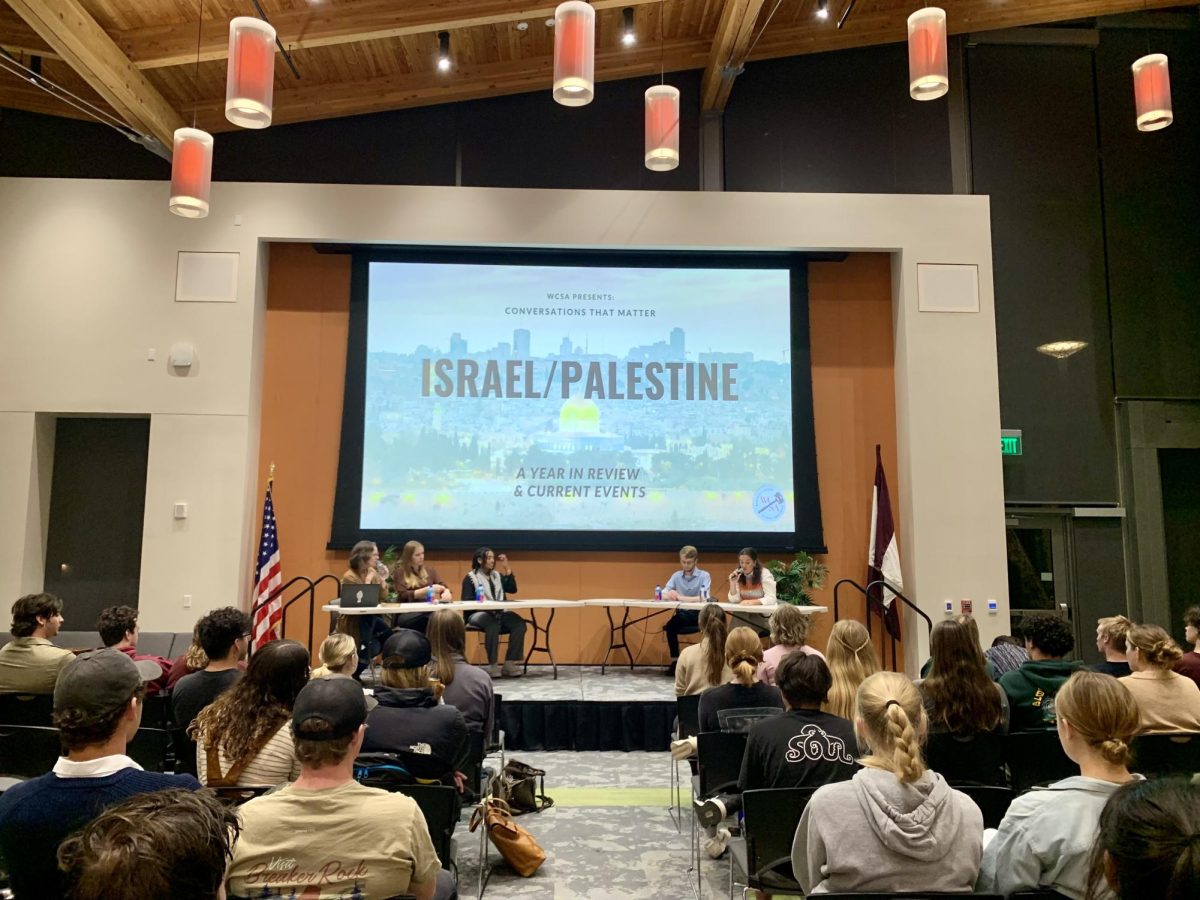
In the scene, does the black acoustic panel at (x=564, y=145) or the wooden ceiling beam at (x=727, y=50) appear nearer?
the wooden ceiling beam at (x=727, y=50)

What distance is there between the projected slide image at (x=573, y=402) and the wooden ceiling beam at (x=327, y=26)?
2157mm

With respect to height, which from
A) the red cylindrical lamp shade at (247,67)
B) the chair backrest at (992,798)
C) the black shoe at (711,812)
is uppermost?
the red cylindrical lamp shade at (247,67)

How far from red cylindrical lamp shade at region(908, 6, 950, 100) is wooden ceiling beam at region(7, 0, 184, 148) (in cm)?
586

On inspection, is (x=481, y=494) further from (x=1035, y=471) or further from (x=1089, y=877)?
(x=1089, y=877)

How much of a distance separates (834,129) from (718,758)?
7.45 meters

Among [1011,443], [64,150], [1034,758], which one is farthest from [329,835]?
[64,150]

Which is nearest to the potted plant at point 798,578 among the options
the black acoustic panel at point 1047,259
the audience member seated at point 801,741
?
the black acoustic panel at point 1047,259

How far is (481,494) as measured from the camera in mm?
8500

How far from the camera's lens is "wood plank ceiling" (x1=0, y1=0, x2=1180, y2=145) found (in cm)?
713

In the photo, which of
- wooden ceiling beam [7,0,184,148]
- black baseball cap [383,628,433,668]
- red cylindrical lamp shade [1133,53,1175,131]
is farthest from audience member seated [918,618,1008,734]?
wooden ceiling beam [7,0,184,148]

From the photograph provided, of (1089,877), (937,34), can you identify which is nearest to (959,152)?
(937,34)

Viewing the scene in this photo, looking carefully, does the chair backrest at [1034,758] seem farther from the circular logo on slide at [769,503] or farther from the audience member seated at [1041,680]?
the circular logo on slide at [769,503]

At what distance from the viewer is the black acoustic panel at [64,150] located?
8.60m

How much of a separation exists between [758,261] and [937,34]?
3955mm
